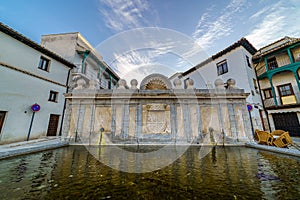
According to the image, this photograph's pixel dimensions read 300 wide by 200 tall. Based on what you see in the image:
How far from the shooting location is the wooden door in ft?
40.8

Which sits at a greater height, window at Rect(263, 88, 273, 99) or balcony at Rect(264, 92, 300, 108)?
window at Rect(263, 88, 273, 99)

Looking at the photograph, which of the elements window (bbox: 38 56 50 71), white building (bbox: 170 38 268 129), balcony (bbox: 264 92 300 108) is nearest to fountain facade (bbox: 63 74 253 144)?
white building (bbox: 170 38 268 129)

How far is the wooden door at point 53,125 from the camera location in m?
12.4

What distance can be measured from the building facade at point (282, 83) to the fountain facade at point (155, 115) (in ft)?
35.0

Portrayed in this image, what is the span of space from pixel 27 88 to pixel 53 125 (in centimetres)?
423

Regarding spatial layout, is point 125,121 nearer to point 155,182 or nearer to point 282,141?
point 155,182


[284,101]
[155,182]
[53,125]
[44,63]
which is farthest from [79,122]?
[284,101]

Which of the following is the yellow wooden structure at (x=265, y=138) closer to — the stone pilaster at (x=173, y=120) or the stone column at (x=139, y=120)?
the stone pilaster at (x=173, y=120)

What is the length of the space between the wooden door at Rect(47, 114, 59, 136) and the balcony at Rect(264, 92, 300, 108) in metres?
23.8

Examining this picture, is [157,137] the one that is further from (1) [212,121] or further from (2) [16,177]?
(2) [16,177]

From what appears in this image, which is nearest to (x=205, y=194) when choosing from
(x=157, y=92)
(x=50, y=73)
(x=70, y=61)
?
(x=157, y=92)

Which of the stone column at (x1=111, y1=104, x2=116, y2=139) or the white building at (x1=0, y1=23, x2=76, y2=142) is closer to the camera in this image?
the stone column at (x1=111, y1=104, x2=116, y2=139)

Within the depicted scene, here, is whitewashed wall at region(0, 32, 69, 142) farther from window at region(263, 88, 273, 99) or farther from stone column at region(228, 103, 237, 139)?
window at region(263, 88, 273, 99)

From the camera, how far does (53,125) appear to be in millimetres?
12844
